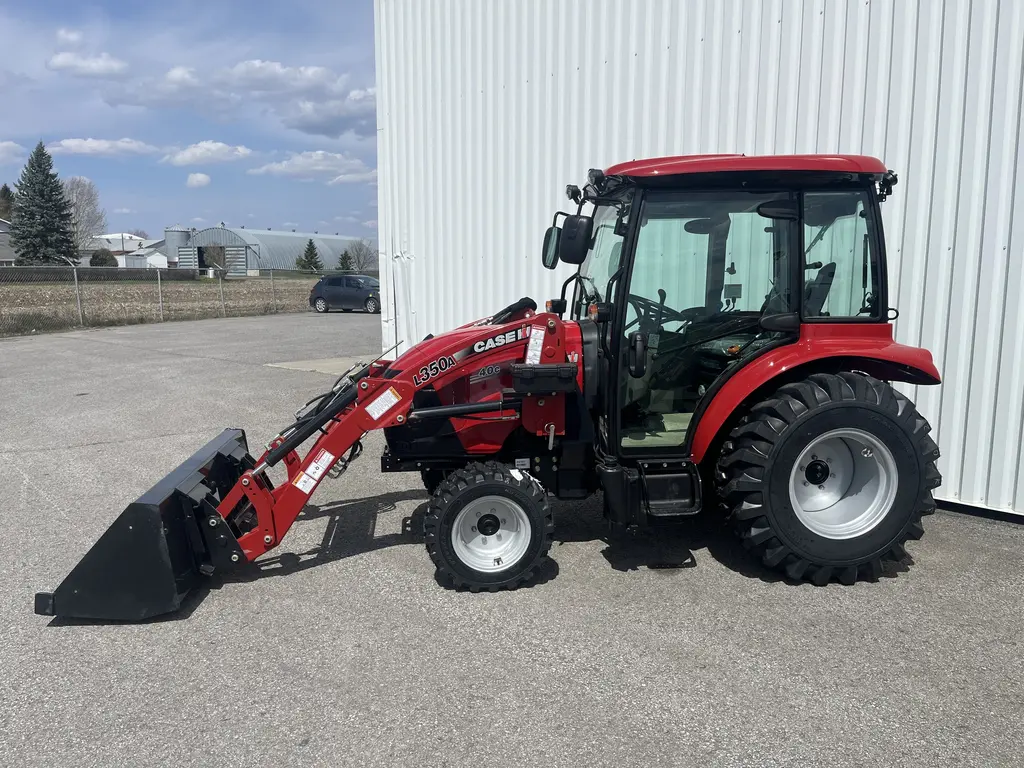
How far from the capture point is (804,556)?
418cm

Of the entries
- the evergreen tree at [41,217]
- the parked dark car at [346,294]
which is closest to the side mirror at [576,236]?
the parked dark car at [346,294]

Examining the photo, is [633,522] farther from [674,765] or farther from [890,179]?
[890,179]

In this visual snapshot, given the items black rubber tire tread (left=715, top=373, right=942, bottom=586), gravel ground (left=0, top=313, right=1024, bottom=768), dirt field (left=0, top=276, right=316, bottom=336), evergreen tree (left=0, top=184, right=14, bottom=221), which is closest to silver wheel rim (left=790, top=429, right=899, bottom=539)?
black rubber tire tread (left=715, top=373, right=942, bottom=586)

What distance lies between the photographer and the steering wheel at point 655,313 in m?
4.21

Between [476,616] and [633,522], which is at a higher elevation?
[633,522]

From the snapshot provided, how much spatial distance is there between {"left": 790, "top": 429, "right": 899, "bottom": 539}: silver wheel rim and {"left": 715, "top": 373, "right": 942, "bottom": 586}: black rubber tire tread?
158mm

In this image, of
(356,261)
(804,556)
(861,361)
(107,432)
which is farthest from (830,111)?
(356,261)

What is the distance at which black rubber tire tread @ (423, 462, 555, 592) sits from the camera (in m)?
4.09

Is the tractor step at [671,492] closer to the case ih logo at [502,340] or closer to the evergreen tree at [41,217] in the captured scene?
the case ih logo at [502,340]

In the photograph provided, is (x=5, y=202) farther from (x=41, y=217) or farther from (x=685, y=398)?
(x=685, y=398)

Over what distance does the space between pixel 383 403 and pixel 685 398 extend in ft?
5.65

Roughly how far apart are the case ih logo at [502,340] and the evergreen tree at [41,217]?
4992 centimetres

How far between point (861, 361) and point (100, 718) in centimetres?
413

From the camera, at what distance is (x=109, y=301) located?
85.1 feet
